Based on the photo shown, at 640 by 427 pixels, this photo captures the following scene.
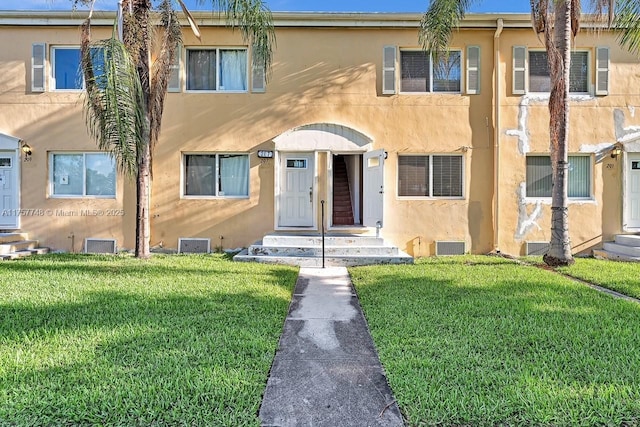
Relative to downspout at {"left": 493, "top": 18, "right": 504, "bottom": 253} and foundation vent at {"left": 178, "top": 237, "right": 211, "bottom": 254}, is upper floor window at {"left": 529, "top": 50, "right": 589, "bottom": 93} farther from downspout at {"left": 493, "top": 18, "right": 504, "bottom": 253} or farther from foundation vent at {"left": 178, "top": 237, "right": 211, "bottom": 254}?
foundation vent at {"left": 178, "top": 237, "right": 211, "bottom": 254}

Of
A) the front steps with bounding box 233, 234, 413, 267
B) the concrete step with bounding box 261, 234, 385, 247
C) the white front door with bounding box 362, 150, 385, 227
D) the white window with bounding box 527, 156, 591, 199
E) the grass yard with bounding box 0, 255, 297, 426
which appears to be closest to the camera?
the grass yard with bounding box 0, 255, 297, 426

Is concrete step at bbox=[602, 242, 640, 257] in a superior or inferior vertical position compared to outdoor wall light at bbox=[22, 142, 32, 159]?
inferior

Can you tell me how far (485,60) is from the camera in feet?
33.8

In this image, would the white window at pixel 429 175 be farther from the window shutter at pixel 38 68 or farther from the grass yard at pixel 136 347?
the window shutter at pixel 38 68

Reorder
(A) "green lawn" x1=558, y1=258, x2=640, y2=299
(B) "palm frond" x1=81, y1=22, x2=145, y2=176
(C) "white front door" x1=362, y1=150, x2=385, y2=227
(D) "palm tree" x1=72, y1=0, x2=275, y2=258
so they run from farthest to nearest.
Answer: (C) "white front door" x1=362, y1=150, x2=385, y2=227, (D) "palm tree" x1=72, y1=0, x2=275, y2=258, (B) "palm frond" x1=81, y1=22, x2=145, y2=176, (A) "green lawn" x1=558, y1=258, x2=640, y2=299

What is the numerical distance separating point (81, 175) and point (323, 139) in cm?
683

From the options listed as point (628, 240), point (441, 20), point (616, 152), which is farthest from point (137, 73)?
point (628, 240)

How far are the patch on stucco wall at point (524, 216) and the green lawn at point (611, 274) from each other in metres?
1.62

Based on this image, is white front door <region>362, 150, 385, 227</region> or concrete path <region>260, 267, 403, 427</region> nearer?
concrete path <region>260, 267, 403, 427</region>

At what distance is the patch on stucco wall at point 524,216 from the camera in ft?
33.6

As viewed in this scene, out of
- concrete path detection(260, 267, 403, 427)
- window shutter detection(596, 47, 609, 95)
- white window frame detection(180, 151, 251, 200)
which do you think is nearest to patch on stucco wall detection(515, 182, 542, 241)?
window shutter detection(596, 47, 609, 95)

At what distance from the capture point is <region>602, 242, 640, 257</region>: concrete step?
359 inches

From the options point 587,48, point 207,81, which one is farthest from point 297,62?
point 587,48

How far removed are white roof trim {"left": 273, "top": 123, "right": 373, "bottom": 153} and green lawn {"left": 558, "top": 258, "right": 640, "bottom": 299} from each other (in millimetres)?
5587
